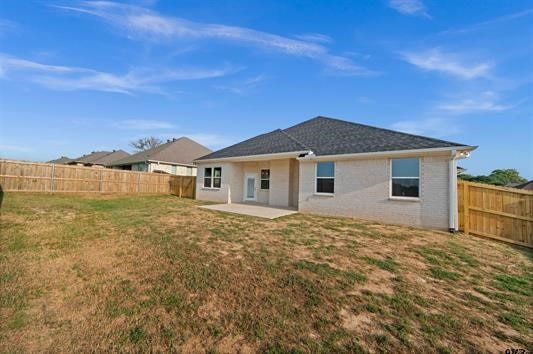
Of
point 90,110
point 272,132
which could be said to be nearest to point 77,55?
point 90,110

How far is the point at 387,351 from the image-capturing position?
257cm

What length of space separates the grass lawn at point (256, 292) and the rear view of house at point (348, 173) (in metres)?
2.20

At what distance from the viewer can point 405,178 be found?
30.3 feet

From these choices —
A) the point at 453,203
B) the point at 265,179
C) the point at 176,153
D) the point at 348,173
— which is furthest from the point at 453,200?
the point at 176,153

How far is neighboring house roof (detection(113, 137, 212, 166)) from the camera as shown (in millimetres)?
26086

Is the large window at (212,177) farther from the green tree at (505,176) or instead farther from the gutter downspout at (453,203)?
the green tree at (505,176)

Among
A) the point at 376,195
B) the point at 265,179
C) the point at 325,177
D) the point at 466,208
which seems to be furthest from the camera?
the point at 265,179

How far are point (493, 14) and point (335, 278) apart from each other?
11.0m

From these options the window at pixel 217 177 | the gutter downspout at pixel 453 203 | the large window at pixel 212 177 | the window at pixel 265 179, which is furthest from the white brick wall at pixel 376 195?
the large window at pixel 212 177

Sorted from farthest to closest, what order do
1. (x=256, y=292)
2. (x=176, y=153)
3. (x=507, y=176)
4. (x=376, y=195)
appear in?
(x=507, y=176) → (x=176, y=153) → (x=376, y=195) → (x=256, y=292)

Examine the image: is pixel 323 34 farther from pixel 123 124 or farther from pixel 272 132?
pixel 123 124

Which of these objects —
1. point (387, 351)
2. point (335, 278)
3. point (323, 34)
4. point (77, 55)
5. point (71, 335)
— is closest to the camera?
point (387, 351)

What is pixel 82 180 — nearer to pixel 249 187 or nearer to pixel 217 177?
pixel 217 177

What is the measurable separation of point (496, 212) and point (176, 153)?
91.5ft
